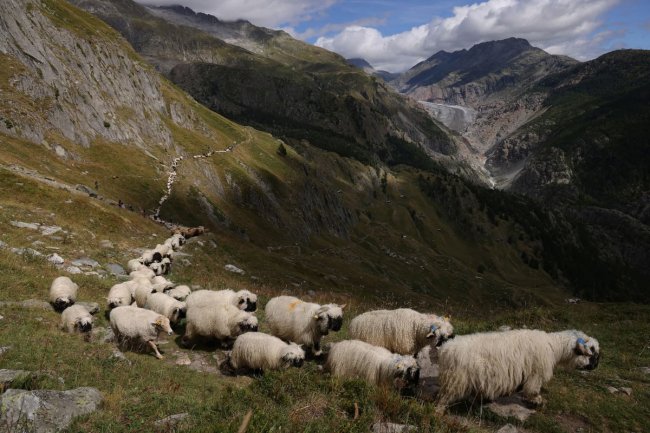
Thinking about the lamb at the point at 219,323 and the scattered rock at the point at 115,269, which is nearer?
the lamb at the point at 219,323

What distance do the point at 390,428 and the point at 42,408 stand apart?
7265 millimetres

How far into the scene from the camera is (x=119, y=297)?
62.5 feet

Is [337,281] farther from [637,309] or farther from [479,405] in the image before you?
[479,405]

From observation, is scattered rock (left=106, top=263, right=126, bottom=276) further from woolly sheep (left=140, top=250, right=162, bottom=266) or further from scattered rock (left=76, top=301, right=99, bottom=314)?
scattered rock (left=76, top=301, right=99, bottom=314)

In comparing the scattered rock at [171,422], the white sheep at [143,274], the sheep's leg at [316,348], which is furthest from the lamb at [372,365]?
the white sheep at [143,274]

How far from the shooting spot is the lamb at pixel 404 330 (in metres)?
14.4

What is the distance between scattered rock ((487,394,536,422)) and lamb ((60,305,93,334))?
46.1ft

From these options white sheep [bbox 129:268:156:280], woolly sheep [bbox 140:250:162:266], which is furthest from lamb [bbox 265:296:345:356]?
woolly sheep [bbox 140:250:162:266]

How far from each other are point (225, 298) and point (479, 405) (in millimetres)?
10498

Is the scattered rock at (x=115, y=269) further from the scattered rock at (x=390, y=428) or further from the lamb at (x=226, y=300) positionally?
the scattered rock at (x=390, y=428)

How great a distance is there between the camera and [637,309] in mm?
28000

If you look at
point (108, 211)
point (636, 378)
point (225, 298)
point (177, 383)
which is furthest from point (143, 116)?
point (636, 378)

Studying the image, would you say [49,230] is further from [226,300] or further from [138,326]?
[226,300]

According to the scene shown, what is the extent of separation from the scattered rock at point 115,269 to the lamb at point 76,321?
358 inches
